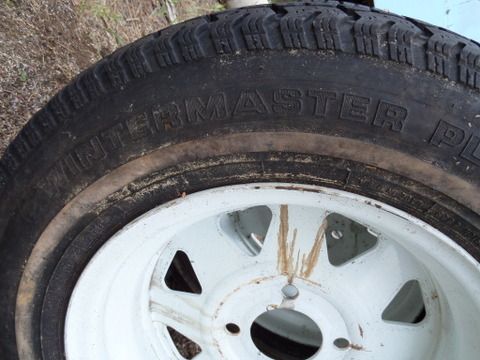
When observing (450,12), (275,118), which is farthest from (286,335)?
(450,12)

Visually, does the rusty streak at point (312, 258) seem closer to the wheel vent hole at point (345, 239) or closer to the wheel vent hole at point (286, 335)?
the wheel vent hole at point (345, 239)

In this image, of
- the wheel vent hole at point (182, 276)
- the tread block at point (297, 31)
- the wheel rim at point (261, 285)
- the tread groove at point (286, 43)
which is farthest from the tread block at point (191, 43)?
the wheel vent hole at point (182, 276)

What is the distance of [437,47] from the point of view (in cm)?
104

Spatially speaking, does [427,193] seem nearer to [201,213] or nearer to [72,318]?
[201,213]

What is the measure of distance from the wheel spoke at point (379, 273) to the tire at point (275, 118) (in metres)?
0.26

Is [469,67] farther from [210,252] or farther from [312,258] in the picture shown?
[210,252]

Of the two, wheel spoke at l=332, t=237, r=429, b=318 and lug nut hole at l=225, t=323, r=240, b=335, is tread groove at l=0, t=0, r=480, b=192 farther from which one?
lug nut hole at l=225, t=323, r=240, b=335

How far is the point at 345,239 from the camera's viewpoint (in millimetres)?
1507

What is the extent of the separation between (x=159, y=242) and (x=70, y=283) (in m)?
0.23

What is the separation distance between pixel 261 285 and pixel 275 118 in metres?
0.54

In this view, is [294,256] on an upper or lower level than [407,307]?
upper

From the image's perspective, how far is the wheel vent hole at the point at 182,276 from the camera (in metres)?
1.61

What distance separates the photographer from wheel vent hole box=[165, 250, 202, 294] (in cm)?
161

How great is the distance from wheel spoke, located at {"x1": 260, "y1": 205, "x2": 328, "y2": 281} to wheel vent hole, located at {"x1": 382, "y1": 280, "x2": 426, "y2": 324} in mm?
318
